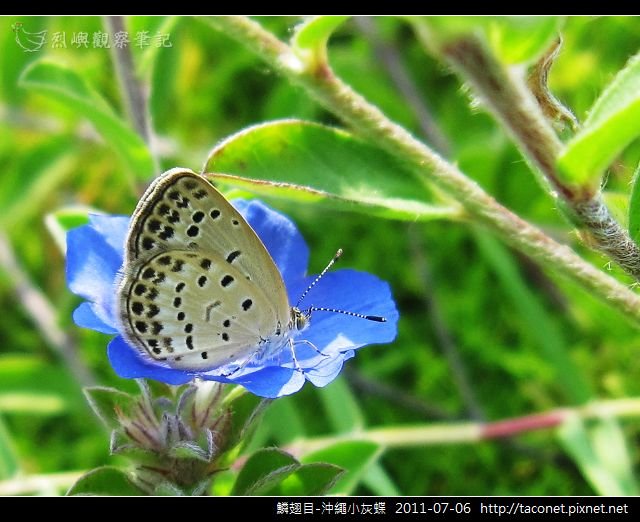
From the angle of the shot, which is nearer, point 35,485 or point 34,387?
point 35,485

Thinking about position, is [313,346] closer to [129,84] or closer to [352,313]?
[352,313]

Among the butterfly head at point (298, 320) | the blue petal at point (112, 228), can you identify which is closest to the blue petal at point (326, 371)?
the butterfly head at point (298, 320)

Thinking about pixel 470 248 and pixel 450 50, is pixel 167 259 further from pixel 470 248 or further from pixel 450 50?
pixel 470 248

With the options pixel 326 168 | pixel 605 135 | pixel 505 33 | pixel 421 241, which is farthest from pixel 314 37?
pixel 421 241

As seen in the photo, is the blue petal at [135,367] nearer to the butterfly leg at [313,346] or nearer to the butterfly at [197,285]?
the butterfly at [197,285]
